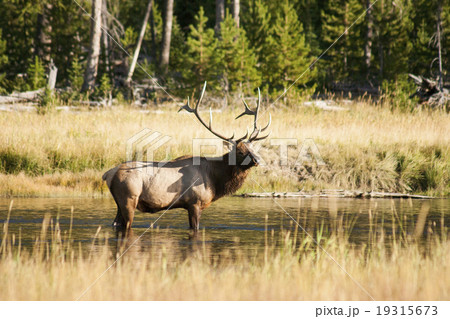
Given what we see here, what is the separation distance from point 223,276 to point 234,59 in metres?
21.3

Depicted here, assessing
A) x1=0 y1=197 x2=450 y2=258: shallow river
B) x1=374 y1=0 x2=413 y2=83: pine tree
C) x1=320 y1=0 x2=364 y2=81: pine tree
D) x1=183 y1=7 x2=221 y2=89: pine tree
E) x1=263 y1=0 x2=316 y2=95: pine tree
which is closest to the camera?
x1=0 y1=197 x2=450 y2=258: shallow river

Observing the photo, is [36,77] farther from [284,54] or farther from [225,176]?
[225,176]

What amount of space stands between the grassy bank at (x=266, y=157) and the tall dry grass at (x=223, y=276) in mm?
6251

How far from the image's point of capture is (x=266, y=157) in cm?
1504

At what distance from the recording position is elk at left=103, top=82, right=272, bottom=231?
865cm

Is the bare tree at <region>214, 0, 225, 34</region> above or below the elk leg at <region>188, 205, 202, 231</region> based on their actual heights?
above

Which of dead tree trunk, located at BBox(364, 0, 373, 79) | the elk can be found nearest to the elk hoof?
the elk

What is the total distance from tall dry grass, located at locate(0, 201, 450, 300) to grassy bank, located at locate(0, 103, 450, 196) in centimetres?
625

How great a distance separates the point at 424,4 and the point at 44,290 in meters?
37.8

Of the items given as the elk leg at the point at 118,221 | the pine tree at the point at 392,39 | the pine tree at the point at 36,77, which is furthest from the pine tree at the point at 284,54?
the elk leg at the point at 118,221

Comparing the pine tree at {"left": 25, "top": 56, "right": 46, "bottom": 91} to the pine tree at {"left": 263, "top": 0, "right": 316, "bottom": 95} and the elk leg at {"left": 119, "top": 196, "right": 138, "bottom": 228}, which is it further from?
the elk leg at {"left": 119, "top": 196, "right": 138, "bottom": 228}

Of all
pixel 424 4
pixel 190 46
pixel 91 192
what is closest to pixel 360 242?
pixel 91 192

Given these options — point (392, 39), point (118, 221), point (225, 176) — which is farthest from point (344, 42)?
point (118, 221)

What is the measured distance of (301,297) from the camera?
5.36 metres
